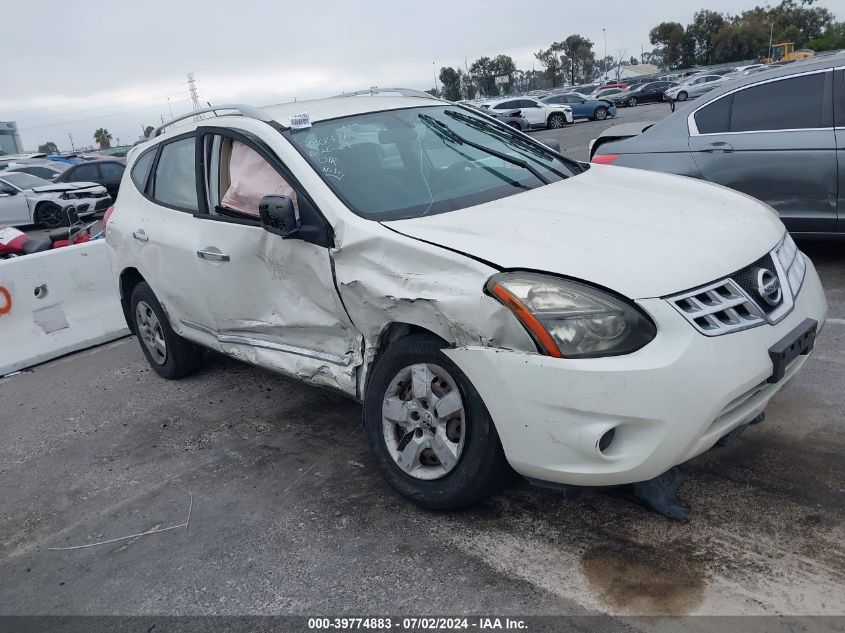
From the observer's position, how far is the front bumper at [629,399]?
2.55 m

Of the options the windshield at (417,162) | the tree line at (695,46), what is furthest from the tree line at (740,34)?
the windshield at (417,162)

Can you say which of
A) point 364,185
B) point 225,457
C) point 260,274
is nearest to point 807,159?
point 364,185

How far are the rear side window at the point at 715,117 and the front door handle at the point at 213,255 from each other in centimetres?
412

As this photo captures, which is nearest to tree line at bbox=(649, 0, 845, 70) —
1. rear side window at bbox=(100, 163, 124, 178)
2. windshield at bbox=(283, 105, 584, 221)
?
rear side window at bbox=(100, 163, 124, 178)

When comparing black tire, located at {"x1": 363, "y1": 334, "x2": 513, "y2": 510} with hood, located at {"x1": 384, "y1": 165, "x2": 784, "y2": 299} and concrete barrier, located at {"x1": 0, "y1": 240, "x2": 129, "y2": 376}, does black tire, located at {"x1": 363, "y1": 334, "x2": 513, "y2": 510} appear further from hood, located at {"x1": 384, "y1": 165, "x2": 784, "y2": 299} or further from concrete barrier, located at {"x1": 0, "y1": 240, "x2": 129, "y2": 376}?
concrete barrier, located at {"x1": 0, "y1": 240, "x2": 129, "y2": 376}

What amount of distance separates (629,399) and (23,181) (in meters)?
19.7

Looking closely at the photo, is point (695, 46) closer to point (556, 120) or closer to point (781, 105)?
point (556, 120)

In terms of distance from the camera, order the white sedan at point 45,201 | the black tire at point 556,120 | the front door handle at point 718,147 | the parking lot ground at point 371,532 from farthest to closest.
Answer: the black tire at point 556,120
the white sedan at point 45,201
the front door handle at point 718,147
the parking lot ground at point 371,532

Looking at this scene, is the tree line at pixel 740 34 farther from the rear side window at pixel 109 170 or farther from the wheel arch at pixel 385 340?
the wheel arch at pixel 385 340

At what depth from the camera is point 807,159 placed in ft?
18.5

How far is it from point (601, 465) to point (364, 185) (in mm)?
1750

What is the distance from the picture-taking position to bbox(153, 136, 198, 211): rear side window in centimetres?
461

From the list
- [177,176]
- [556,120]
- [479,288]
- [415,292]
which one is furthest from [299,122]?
[556,120]

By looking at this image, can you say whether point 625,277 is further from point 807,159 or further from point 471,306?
point 807,159
